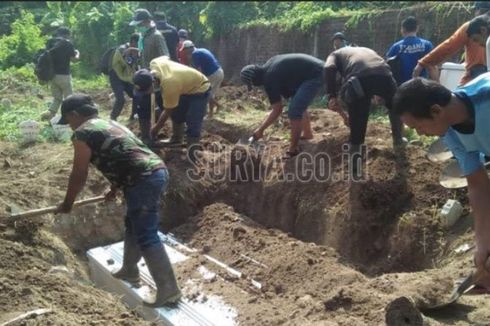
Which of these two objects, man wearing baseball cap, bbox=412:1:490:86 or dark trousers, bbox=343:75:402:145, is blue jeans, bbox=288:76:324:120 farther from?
man wearing baseball cap, bbox=412:1:490:86

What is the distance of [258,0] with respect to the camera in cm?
1639

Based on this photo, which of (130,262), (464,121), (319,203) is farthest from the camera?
(319,203)

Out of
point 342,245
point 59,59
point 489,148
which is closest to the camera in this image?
point 489,148

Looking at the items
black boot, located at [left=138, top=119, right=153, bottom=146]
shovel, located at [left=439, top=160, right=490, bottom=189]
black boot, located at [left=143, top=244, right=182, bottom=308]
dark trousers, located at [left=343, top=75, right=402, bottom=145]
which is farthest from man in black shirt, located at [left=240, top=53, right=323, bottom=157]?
black boot, located at [left=143, top=244, right=182, bottom=308]

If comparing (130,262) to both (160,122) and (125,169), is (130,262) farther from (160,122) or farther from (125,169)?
(160,122)

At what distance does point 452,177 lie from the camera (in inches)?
204

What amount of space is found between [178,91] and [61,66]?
3.35m

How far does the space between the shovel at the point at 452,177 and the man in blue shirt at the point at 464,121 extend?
7.19 feet

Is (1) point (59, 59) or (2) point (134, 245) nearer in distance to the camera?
(2) point (134, 245)

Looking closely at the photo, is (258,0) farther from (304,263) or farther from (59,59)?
(304,263)

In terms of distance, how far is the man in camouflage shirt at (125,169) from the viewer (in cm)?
395

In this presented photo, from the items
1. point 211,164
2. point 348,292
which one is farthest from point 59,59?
point 348,292

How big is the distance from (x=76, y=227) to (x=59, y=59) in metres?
3.77

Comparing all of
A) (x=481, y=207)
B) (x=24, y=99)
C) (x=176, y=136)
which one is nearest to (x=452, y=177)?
(x=481, y=207)
